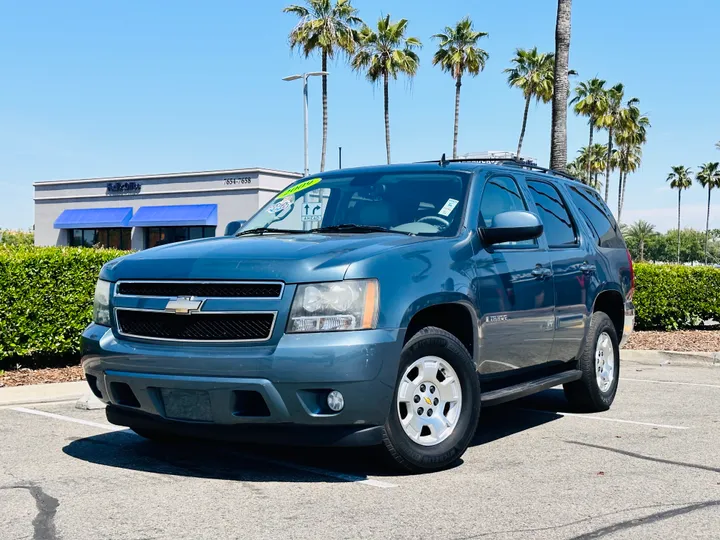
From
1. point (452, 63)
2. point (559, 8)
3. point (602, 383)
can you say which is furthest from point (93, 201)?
point (602, 383)

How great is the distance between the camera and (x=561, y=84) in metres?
17.1

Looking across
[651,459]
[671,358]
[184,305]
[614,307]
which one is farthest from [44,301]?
[671,358]

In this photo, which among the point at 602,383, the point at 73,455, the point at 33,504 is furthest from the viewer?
the point at 602,383

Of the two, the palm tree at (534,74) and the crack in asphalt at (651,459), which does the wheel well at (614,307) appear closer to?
the crack in asphalt at (651,459)

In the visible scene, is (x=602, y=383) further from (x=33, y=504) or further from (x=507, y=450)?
(x=33, y=504)

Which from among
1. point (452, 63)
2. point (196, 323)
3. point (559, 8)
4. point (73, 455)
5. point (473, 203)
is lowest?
point (73, 455)

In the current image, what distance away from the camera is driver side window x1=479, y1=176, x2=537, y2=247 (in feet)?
20.5

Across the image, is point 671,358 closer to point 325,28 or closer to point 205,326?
point 205,326

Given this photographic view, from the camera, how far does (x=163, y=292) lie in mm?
5164

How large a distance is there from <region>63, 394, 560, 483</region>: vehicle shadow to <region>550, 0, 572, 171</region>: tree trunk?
11696 millimetres

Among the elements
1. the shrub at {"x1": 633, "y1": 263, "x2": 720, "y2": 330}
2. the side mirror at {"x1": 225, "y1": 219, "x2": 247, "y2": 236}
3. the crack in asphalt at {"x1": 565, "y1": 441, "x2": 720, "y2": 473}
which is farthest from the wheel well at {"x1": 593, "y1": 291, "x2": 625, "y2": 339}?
the shrub at {"x1": 633, "y1": 263, "x2": 720, "y2": 330}

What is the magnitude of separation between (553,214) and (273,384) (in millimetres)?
3496

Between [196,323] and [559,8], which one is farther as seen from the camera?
[559,8]

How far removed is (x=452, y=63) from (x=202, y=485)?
45.1 metres
